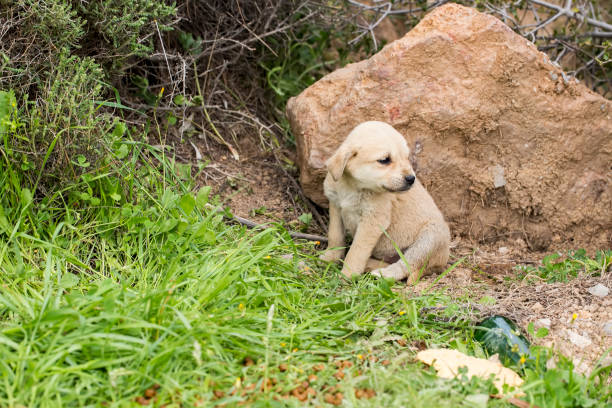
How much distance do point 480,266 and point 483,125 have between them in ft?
4.03

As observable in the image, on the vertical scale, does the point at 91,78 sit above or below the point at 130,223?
above

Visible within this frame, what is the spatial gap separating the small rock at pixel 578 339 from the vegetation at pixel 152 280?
1.08 feet

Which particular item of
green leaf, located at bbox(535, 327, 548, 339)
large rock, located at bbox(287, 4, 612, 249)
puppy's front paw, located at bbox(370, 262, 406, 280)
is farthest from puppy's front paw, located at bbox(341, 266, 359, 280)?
green leaf, located at bbox(535, 327, 548, 339)

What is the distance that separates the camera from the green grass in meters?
3.12

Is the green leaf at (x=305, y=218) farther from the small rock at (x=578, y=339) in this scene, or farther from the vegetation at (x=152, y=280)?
the small rock at (x=578, y=339)

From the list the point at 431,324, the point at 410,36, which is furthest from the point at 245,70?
the point at 431,324

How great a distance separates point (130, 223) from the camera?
434 cm

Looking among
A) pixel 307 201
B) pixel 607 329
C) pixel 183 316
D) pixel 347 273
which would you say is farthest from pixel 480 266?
pixel 183 316

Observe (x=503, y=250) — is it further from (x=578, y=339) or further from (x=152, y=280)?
(x=152, y=280)

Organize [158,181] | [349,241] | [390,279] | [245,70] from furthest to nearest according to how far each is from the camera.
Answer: [245,70] → [349,241] → [158,181] → [390,279]

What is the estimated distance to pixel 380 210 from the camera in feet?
15.5

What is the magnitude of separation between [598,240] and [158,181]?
12.9ft

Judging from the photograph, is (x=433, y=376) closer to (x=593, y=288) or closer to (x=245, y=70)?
(x=593, y=288)

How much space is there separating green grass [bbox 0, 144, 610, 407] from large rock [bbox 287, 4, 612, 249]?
4.58 feet
